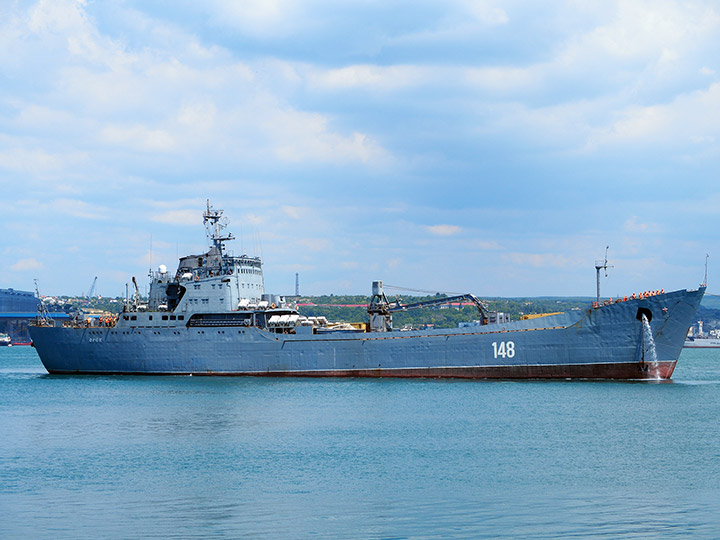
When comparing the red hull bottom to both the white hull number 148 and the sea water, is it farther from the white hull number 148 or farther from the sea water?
the sea water

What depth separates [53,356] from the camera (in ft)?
188

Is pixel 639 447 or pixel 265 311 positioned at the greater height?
pixel 265 311

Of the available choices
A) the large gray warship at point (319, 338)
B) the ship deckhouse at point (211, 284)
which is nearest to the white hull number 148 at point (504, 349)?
the large gray warship at point (319, 338)

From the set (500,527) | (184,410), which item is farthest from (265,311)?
(500,527)

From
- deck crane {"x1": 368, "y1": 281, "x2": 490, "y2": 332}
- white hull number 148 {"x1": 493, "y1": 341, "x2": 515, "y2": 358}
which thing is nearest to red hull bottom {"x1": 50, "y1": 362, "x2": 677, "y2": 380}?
white hull number 148 {"x1": 493, "y1": 341, "x2": 515, "y2": 358}

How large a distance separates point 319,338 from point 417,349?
6129 millimetres

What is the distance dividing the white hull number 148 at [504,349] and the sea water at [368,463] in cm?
246

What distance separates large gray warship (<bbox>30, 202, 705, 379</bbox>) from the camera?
44588 millimetres

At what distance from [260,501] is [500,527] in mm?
6347

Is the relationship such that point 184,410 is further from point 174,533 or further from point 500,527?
point 500,527

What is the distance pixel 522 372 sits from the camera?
4641cm

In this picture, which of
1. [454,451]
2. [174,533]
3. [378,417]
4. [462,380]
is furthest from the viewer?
[462,380]

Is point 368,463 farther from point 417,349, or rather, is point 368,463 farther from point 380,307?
point 380,307

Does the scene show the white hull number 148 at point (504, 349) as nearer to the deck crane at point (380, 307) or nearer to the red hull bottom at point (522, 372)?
the red hull bottom at point (522, 372)
